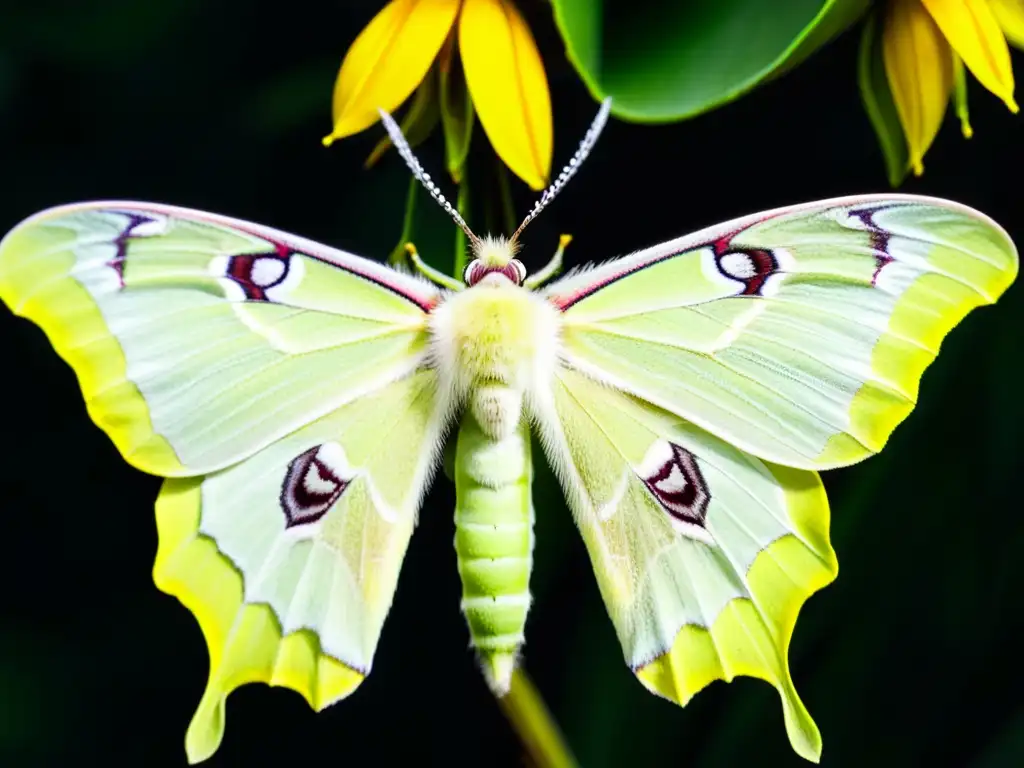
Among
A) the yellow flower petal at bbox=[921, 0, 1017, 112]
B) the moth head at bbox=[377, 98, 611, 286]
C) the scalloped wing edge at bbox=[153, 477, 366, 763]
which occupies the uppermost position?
the yellow flower petal at bbox=[921, 0, 1017, 112]

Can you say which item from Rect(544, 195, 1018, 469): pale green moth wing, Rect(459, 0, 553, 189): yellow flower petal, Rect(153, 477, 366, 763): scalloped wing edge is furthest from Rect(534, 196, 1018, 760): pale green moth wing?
Rect(153, 477, 366, 763): scalloped wing edge

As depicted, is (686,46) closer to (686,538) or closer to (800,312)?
(800,312)

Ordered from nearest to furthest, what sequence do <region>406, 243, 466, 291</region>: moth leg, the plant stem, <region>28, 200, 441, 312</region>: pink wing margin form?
<region>28, 200, 441, 312</region>: pink wing margin
<region>406, 243, 466, 291</region>: moth leg
the plant stem

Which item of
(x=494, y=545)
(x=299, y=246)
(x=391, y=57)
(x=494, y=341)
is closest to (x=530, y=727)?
(x=494, y=545)

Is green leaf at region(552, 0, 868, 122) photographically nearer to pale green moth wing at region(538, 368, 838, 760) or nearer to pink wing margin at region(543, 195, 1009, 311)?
pink wing margin at region(543, 195, 1009, 311)

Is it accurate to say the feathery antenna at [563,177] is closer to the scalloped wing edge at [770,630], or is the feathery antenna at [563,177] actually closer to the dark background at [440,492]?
the dark background at [440,492]

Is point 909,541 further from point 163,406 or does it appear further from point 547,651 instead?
point 163,406

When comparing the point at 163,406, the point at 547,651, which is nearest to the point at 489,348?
the point at 163,406
